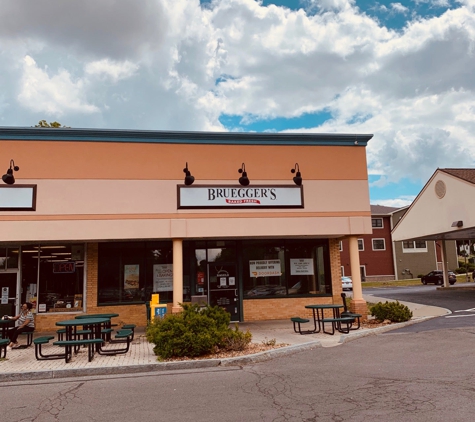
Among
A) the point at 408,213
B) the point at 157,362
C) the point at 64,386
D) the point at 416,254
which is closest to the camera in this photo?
the point at 64,386

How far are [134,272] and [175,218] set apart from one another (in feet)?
10.4

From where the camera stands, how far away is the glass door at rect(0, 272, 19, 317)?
16.1 m

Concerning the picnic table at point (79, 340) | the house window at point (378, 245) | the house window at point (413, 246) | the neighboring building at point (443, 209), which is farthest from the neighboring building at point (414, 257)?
the picnic table at point (79, 340)

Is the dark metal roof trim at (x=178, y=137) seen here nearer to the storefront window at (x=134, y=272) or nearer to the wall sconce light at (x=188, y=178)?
the wall sconce light at (x=188, y=178)

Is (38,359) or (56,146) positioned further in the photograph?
(56,146)

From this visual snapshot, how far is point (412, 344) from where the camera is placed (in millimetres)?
11492

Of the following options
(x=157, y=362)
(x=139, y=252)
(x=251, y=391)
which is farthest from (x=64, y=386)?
(x=139, y=252)

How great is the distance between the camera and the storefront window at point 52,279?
1638 cm

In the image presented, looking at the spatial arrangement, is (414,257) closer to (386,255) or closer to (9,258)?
(386,255)

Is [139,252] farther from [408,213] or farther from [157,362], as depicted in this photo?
[408,213]

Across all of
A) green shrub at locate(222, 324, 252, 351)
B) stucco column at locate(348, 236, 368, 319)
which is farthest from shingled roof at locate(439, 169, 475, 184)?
green shrub at locate(222, 324, 252, 351)

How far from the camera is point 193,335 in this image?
1034cm

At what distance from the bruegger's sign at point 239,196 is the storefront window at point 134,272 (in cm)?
265

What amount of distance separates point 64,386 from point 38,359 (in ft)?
8.63
